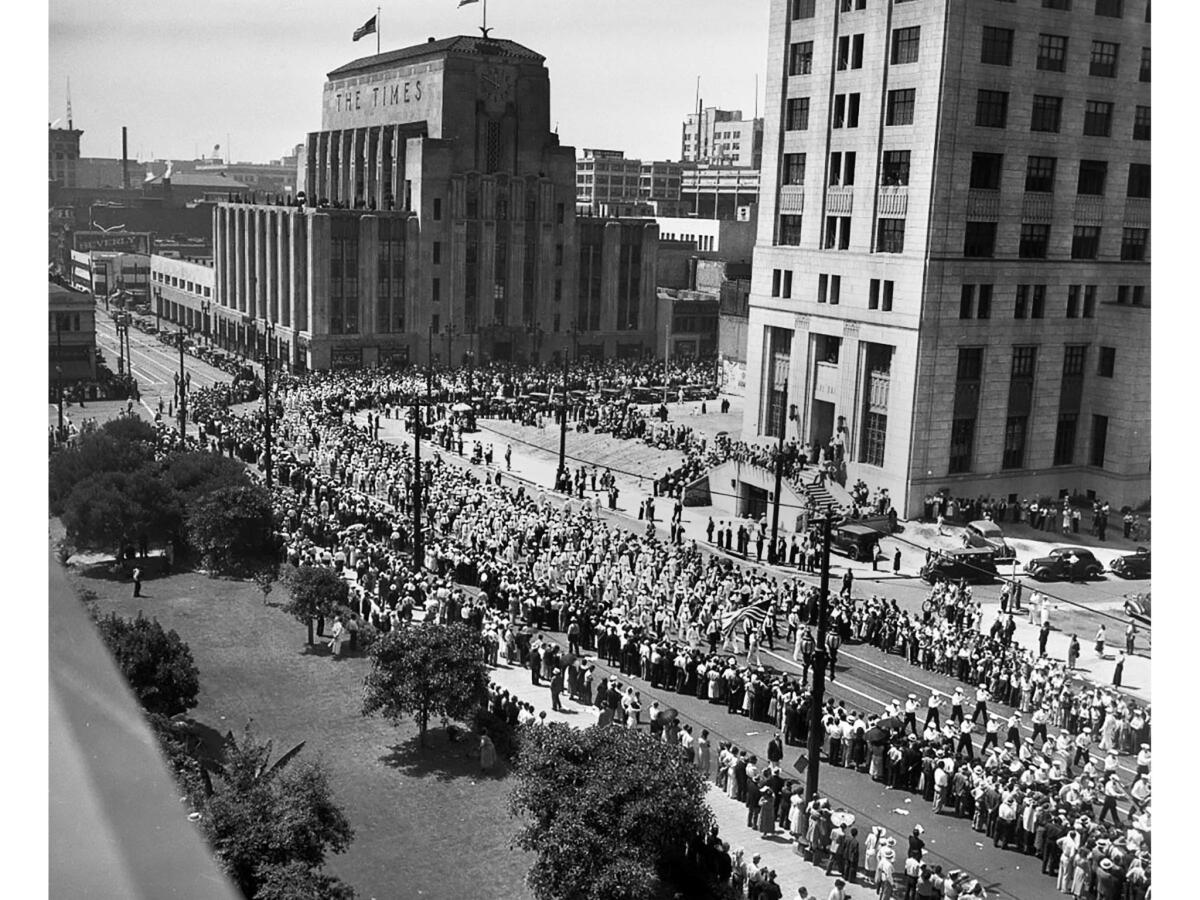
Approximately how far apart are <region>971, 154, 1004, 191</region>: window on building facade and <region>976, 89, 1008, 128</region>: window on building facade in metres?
1.07

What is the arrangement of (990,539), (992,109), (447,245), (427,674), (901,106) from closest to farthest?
1. (427,674)
2. (990,539)
3. (992,109)
4. (901,106)
5. (447,245)

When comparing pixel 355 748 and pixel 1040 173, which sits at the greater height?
pixel 1040 173

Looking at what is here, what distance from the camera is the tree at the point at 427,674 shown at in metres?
22.0

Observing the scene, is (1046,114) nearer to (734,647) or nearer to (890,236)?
(890,236)

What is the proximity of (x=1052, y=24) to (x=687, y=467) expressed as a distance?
764 inches

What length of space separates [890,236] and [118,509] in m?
27.7

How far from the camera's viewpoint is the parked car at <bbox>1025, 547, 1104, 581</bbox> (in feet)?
121

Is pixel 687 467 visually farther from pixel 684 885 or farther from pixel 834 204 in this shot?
pixel 684 885

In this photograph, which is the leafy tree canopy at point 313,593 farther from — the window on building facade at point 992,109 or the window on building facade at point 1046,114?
the window on building facade at point 1046,114

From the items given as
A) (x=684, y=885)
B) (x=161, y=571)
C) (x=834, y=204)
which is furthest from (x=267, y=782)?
(x=834, y=204)

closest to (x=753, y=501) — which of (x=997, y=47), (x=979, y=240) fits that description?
(x=979, y=240)

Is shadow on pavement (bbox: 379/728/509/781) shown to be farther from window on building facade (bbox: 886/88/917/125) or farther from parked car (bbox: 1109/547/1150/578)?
window on building facade (bbox: 886/88/917/125)

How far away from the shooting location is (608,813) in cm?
1631

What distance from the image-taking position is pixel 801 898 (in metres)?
16.4
